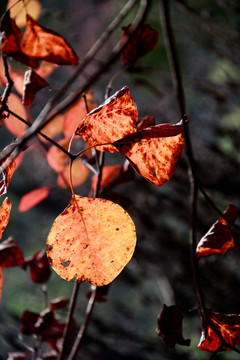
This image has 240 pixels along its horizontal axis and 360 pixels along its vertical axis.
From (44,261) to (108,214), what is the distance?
0.36 m

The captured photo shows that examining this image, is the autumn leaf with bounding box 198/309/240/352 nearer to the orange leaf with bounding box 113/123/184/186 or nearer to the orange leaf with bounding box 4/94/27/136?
the orange leaf with bounding box 113/123/184/186

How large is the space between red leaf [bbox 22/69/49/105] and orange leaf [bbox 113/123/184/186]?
16cm

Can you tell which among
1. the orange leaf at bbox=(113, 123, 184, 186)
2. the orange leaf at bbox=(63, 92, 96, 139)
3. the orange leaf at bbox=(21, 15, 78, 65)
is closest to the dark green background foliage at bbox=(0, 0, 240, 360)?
the orange leaf at bbox=(63, 92, 96, 139)

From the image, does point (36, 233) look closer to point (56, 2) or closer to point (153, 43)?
point (153, 43)

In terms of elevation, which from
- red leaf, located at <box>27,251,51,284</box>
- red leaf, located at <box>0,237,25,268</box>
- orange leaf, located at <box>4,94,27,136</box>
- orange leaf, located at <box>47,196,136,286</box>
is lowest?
red leaf, located at <box>27,251,51,284</box>

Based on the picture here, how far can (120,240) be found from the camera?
0.37 meters

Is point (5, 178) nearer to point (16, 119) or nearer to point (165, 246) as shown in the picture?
point (16, 119)

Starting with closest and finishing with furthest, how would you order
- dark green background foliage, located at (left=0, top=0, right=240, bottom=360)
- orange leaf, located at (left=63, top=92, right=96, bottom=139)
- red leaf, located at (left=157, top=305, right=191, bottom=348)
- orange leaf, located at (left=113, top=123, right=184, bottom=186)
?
orange leaf, located at (left=113, top=123, right=184, bottom=186), red leaf, located at (left=157, top=305, right=191, bottom=348), orange leaf, located at (left=63, top=92, right=96, bottom=139), dark green background foliage, located at (left=0, top=0, right=240, bottom=360)

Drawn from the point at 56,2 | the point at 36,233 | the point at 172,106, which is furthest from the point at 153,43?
the point at 56,2

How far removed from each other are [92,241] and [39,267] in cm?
35

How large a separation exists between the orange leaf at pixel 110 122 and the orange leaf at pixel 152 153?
14mm

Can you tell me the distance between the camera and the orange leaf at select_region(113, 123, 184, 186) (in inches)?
13.9

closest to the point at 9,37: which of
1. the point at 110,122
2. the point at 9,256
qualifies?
the point at 110,122

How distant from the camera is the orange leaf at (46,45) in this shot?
42 centimetres
